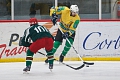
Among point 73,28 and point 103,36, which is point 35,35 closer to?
point 73,28

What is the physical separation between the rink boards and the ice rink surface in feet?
1.91

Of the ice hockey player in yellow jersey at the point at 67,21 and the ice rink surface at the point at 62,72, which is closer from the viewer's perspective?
the ice rink surface at the point at 62,72

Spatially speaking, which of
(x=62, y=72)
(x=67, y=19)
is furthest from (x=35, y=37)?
(x=67, y=19)

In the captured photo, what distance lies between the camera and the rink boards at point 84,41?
9.47 meters

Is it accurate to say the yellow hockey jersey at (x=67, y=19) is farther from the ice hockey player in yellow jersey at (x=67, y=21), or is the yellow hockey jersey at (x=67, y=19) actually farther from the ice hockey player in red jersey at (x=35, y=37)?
the ice hockey player in red jersey at (x=35, y=37)

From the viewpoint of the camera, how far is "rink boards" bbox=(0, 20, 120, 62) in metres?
9.47

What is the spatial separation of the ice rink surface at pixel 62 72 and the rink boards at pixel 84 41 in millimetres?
583

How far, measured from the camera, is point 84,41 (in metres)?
9.59

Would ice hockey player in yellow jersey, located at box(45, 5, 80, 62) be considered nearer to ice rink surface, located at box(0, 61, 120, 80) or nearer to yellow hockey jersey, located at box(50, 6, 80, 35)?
yellow hockey jersey, located at box(50, 6, 80, 35)

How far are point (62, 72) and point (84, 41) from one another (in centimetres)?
233

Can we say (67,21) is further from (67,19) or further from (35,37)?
(35,37)

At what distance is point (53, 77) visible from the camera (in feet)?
22.1

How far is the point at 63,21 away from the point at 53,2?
448 centimetres

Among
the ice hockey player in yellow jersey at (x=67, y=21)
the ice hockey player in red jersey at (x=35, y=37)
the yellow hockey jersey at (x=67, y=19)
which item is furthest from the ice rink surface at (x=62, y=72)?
the yellow hockey jersey at (x=67, y=19)
